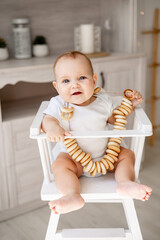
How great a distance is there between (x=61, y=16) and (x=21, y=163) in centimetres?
115

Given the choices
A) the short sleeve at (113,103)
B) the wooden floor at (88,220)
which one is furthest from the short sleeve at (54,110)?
the wooden floor at (88,220)

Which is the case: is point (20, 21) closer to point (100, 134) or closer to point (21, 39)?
point (21, 39)

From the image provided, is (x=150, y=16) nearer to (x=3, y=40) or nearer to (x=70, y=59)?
(x=3, y=40)

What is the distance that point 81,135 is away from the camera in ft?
3.60

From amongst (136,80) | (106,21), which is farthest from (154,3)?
(136,80)

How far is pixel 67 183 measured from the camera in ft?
3.93

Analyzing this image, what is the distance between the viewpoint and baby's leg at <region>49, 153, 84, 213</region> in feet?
3.59

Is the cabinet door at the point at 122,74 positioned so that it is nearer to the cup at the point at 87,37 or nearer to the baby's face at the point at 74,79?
the cup at the point at 87,37

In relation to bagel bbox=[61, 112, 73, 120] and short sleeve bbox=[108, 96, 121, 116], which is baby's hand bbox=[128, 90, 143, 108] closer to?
short sleeve bbox=[108, 96, 121, 116]

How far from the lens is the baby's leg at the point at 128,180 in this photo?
1.12 meters

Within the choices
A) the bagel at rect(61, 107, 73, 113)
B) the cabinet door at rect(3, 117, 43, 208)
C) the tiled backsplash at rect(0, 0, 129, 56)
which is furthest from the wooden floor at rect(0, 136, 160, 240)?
the tiled backsplash at rect(0, 0, 129, 56)

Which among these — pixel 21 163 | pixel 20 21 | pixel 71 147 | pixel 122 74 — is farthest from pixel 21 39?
pixel 71 147

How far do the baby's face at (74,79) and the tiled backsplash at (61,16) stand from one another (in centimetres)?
118

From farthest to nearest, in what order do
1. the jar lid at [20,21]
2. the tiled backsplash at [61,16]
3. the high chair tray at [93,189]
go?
1. the tiled backsplash at [61,16]
2. the jar lid at [20,21]
3. the high chair tray at [93,189]
